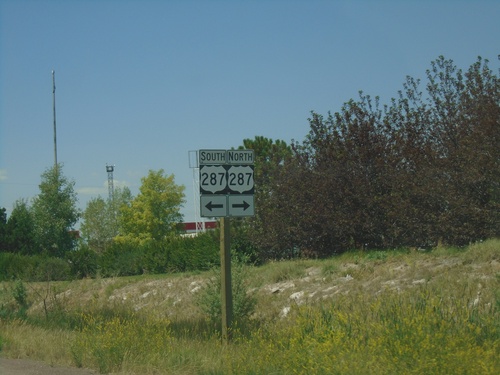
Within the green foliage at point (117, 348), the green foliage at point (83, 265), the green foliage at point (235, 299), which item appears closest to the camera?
the green foliage at point (117, 348)

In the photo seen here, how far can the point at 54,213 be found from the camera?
5406 centimetres

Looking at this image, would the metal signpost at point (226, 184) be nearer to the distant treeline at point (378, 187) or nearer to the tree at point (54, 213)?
the distant treeline at point (378, 187)

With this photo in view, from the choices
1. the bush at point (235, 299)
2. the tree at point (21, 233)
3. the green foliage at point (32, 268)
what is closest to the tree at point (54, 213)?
the tree at point (21, 233)

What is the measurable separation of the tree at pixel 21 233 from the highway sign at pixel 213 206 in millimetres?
46463

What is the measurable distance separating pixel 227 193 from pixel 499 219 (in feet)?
35.1

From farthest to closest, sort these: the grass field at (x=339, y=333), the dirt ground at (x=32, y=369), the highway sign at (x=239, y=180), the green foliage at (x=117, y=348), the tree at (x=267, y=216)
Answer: the tree at (x=267, y=216)
the highway sign at (x=239, y=180)
the green foliage at (x=117, y=348)
the dirt ground at (x=32, y=369)
the grass field at (x=339, y=333)

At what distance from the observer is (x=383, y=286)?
16.9 meters

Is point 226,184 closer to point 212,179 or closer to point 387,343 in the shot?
point 212,179

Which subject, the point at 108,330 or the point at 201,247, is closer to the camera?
the point at 108,330

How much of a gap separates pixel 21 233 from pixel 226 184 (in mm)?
47866

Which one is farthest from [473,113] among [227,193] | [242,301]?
[227,193]

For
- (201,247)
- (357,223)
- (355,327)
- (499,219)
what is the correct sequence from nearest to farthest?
(355,327), (499,219), (357,223), (201,247)

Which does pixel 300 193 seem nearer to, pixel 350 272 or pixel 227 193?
pixel 350 272

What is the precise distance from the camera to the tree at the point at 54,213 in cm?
5353
